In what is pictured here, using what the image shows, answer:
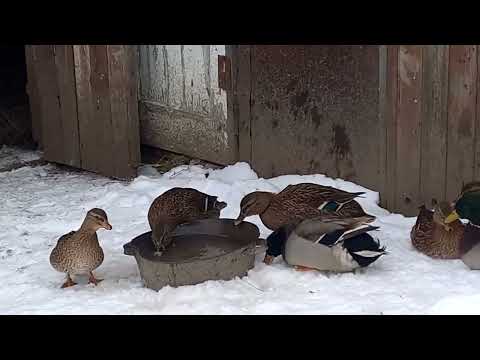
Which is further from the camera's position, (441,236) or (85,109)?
(85,109)

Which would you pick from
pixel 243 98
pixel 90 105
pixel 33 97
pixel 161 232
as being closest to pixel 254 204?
pixel 161 232

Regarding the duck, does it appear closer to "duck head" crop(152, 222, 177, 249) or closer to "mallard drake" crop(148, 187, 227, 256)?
"mallard drake" crop(148, 187, 227, 256)

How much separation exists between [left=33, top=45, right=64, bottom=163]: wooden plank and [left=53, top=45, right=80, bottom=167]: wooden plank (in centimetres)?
5

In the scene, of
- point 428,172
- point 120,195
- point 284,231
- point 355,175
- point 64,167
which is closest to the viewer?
point 284,231

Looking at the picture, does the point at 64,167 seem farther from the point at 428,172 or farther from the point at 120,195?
the point at 428,172

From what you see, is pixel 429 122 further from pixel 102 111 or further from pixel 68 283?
pixel 102 111

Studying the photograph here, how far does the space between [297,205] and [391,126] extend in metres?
1.05

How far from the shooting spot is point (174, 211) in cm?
582

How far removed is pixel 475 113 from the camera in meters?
5.91

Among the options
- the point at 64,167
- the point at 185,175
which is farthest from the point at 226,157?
the point at 64,167

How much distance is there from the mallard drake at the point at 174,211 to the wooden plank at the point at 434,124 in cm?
142

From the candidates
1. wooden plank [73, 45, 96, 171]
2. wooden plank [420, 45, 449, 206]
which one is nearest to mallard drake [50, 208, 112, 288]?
wooden plank [420, 45, 449, 206]

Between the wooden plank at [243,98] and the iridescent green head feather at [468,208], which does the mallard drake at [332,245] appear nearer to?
the iridescent green head feather at [468,208]

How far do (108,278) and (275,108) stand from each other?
7.36 feet
